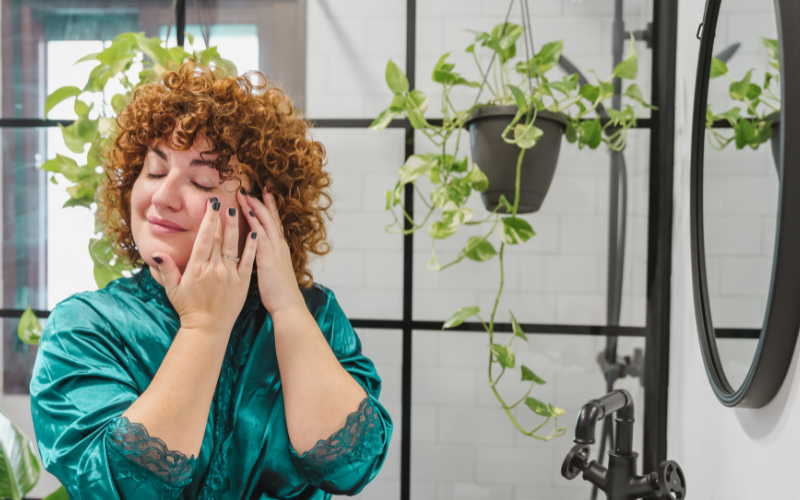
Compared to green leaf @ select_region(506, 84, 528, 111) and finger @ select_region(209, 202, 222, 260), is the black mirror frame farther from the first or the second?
finger @ select_region(209, 202, 222, 260)

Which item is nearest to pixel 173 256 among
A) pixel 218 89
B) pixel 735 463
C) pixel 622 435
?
pixel 218 89

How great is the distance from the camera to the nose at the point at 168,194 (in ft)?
2.22

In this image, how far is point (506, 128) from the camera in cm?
100

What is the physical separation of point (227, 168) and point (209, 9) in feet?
2.52

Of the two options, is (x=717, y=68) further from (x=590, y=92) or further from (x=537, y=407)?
(x=537, y=407)

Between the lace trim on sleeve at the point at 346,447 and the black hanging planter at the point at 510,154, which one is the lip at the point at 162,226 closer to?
the lace trim on sleeve at the point at 346,447

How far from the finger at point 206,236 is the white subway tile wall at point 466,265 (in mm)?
561

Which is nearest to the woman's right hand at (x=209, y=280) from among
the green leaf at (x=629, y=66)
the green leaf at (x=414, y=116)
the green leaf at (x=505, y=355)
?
the green leaf at (x=414, y=116)

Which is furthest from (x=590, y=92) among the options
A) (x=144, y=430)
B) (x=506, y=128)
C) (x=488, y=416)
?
(x=144, y=430)

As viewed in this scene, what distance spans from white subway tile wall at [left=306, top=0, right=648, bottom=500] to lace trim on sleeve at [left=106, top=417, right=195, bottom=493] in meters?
0.69

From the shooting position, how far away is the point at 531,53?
121 cm

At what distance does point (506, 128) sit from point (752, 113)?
415 millimetres

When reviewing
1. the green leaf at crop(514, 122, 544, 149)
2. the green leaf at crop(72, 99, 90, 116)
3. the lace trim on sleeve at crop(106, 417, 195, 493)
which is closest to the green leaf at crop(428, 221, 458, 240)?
the green leaf at crop(514, 122, 544, 149)

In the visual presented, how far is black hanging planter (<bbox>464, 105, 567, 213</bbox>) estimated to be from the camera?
102 cm
